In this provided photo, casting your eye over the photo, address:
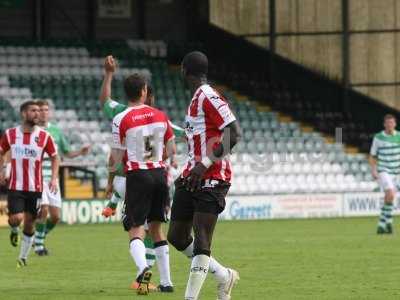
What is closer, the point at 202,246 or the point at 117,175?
the point at 202,246

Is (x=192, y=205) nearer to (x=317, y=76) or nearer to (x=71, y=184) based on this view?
(x=71, y=184)

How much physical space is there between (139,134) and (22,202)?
4304mm

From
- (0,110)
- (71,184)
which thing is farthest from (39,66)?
(71,184)

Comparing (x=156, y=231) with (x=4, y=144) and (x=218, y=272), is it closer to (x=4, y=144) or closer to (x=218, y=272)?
(x=218, y=272)

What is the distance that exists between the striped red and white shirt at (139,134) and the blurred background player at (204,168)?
1.50 meters

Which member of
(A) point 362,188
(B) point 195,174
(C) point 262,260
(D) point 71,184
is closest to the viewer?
(B) point 195,174

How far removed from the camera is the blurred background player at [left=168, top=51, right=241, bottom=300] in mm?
9938

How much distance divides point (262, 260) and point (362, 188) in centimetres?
1634

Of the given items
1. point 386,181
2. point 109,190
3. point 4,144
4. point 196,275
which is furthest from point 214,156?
point 386,181

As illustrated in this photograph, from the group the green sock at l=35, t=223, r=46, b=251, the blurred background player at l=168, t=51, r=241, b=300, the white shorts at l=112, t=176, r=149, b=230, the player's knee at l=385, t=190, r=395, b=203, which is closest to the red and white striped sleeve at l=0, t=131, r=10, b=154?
the white shorts at l=112, t=176, r=149, b=230

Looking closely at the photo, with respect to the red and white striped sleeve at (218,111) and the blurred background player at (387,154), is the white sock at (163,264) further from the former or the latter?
the blurred background player at (387,154)

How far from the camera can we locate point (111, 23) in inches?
1442

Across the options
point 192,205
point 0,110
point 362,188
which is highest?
point 192,205

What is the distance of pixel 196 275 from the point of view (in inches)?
392
